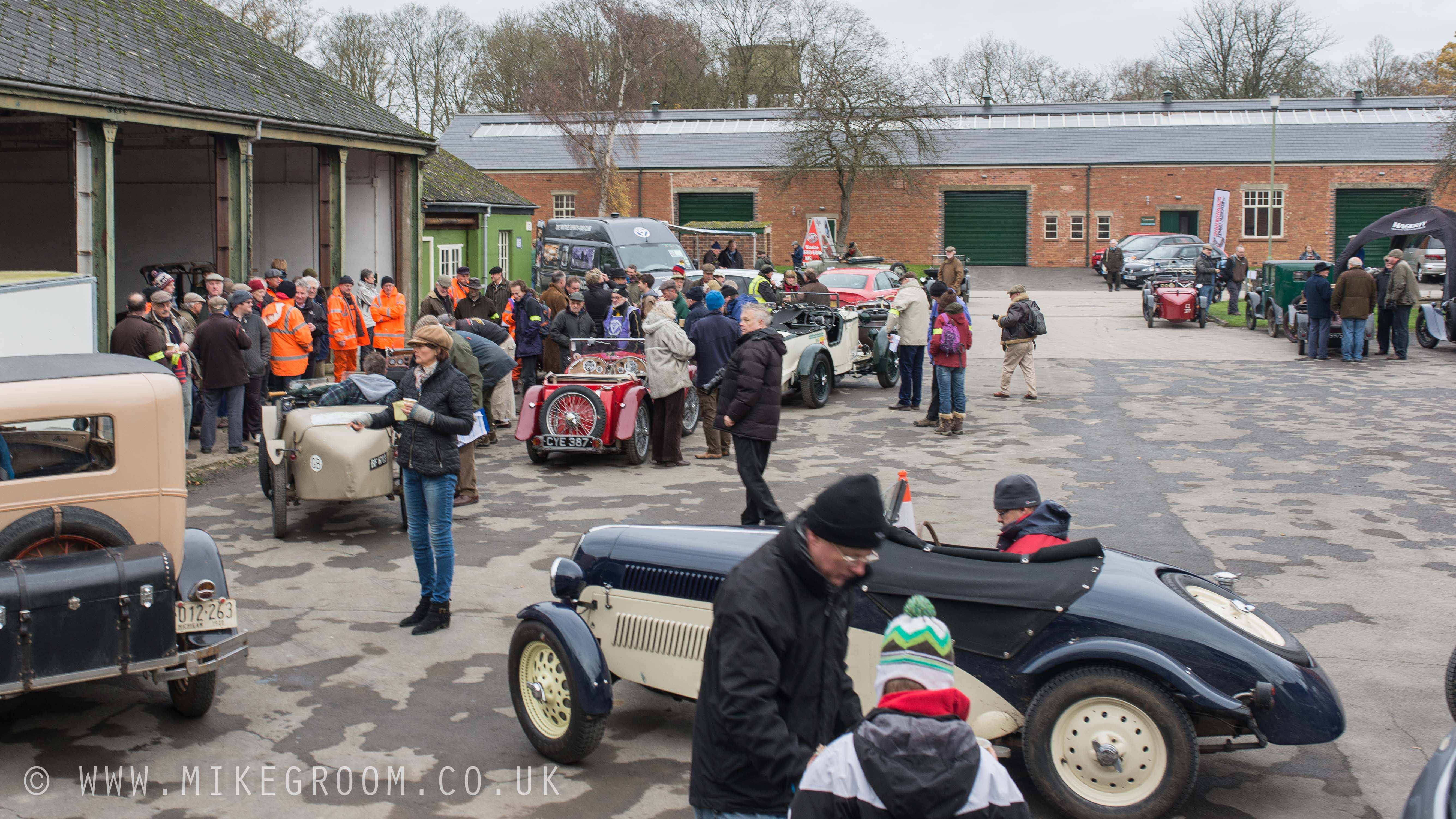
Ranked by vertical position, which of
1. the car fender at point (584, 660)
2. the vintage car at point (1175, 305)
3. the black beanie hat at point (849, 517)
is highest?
the vintage car at point (1175, 305)

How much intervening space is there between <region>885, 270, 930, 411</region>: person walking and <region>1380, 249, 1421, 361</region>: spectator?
32.5 feet

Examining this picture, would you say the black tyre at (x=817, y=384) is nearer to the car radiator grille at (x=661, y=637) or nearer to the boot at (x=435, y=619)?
the boot at (x=435, y=619)

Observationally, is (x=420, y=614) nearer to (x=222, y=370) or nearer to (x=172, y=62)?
(x=222, y=370)

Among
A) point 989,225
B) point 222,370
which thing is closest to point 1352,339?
point 222,370

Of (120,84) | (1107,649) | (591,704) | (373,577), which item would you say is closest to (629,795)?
(591,704)

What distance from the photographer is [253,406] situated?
13.7 metres

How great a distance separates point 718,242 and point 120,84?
2583cm

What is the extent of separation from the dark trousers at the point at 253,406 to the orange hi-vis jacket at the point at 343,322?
1624mm

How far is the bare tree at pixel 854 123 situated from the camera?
153 ft

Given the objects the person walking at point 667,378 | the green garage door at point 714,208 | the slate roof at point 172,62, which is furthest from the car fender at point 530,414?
the green garage door at point 714,208

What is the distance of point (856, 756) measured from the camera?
2584 millimetres

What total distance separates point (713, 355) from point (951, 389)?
3240 millimetres

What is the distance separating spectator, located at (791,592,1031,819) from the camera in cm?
251

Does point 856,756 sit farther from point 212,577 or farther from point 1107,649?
point 212,577
